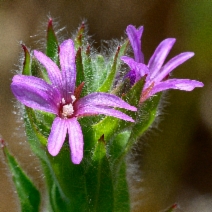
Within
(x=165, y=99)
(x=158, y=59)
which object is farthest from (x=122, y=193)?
(x=165, y=99)

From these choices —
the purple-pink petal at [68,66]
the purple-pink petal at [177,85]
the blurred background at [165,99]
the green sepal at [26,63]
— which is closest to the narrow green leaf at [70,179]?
the purple-pink petal at [68,66]

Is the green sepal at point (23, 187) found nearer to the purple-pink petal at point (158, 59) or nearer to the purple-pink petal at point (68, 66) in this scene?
the purple-pink petal at point (68, 66)

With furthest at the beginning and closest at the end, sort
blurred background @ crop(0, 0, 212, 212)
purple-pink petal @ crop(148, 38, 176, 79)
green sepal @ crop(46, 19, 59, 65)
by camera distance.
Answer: blurred background @ crop(0, 0, 212, 212)
purple-pink petal @ crop(148, 38, 176, 79)
green sepal @ crop(46, 19, 59, 65)

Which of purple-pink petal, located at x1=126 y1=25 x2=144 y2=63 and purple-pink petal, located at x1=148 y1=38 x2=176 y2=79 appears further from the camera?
purple-pink petal, located at x1=148 y1=38 x2=176 y2=79

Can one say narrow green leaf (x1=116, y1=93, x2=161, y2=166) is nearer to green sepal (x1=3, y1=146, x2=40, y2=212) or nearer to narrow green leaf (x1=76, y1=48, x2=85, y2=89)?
narrow green leaf (x1=76, y1=48, x2=85, y2=89)

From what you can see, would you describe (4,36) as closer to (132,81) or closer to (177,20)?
(177,20)

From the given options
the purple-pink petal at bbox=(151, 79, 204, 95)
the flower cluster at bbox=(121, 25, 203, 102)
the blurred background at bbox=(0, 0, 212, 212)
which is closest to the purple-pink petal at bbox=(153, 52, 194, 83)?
the flower cluster at bbox=(121, 25, 203, 102)

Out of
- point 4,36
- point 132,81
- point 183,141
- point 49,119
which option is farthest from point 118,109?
point 4,36
